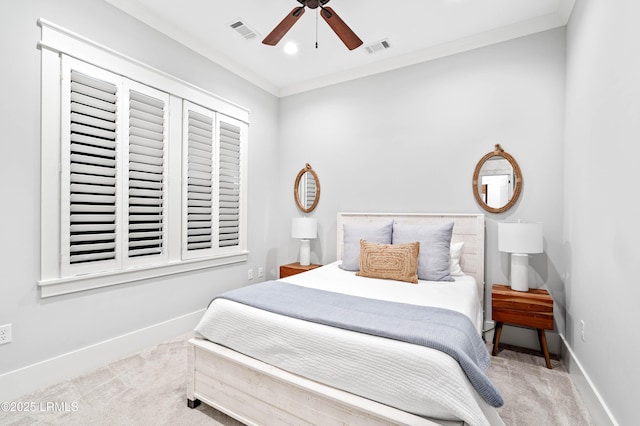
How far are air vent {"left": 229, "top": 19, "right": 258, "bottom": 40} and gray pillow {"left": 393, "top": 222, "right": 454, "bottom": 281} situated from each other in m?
2.51

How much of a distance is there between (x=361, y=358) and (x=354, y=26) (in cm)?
289

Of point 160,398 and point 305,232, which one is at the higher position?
point 305,232

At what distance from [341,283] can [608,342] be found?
1.64 metres

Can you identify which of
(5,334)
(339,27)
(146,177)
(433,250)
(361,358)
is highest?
(339,27)

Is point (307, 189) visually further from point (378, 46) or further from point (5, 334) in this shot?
point (5, 334)

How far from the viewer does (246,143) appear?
378 centimetres

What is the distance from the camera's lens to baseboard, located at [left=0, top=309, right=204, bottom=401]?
1.93 m

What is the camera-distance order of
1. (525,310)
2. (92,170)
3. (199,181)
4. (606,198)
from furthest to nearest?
(199,181) → (525,310) → (92,170) → (606,198)

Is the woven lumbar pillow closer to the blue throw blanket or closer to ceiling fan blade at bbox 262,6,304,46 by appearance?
the blue throw blanket

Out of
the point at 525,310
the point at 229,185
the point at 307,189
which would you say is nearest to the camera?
the point at 525,310

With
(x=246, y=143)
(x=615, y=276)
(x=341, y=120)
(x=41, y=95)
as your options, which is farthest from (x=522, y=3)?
(x=41, y=95)

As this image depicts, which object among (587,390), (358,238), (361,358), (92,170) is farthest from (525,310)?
(92,170)

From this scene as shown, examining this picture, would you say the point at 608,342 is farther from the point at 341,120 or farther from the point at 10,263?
the point at 10,263

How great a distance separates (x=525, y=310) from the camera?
7.93ft
